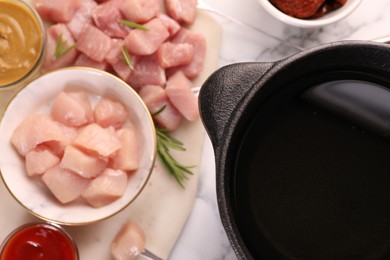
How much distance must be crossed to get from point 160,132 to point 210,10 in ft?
1.18

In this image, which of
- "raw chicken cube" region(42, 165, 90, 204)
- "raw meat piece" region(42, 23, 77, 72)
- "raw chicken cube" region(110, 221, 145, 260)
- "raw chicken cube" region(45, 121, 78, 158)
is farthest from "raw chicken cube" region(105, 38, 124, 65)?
"raw chicken cube" region(110, 221, 145, 260)

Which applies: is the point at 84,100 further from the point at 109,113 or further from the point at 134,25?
the point at 134,25

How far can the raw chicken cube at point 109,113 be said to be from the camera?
5.71 ft

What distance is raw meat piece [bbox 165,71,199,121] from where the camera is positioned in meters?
1.76

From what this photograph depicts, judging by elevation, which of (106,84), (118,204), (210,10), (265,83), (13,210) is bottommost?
(13,210)

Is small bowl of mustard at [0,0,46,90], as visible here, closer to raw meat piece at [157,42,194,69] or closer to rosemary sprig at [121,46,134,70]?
rosemary sprig at [121,46,134,70]

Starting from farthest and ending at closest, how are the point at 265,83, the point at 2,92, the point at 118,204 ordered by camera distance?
the point at 2,92
the point at 118,204
the point at 265,83

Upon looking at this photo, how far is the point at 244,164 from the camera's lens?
1283 millimetres

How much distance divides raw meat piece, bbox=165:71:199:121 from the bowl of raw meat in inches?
3.7

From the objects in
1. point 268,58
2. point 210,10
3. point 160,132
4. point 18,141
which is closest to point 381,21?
point 268,58

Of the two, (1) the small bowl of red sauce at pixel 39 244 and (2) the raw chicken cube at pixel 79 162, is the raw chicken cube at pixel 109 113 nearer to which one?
(2) the raw chicken cube at pixel 79 162

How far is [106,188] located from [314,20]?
0.67 meters

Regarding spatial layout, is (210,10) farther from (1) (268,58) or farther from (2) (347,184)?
(2) (347,184)

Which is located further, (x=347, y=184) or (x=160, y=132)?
(x=160, y=132)
